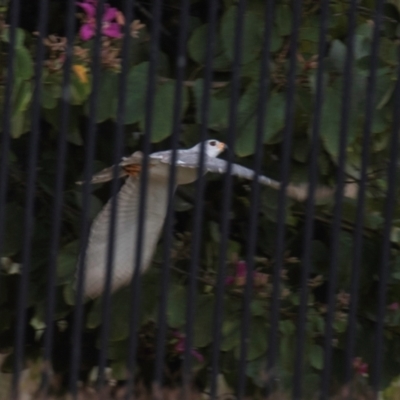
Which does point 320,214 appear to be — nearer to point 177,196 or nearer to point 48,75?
point 177,196

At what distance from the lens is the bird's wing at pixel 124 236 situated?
3967 millimetres

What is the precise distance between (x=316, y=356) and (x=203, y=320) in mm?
410

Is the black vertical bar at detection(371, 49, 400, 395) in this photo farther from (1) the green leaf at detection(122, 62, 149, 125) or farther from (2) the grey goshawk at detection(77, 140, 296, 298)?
(1) the green leaf at detection(122, 62, 149, 125)

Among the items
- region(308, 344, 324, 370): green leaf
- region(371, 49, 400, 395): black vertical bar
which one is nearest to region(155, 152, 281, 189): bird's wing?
region(371, 49, 400, 395): black vertical bar

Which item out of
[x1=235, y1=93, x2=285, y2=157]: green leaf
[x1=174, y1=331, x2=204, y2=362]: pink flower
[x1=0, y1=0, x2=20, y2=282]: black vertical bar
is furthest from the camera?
[x1=174, y1=331, x2=204, y2=362]: pink flower

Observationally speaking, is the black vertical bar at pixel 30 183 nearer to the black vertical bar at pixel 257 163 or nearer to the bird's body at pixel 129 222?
the bird's body at pixel 129 222

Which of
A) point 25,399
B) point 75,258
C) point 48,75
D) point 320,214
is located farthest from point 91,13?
point 25,399

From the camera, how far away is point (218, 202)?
4379mm

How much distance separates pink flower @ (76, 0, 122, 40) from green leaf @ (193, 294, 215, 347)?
3.09ft

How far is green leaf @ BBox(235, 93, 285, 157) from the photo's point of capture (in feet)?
12.5

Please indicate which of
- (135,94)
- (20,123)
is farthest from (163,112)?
(20,123)

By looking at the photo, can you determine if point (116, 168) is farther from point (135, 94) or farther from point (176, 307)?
point (176, 307)

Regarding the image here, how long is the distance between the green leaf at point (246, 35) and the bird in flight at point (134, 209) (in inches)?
→ 12.5

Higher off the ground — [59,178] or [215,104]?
[215,104]
